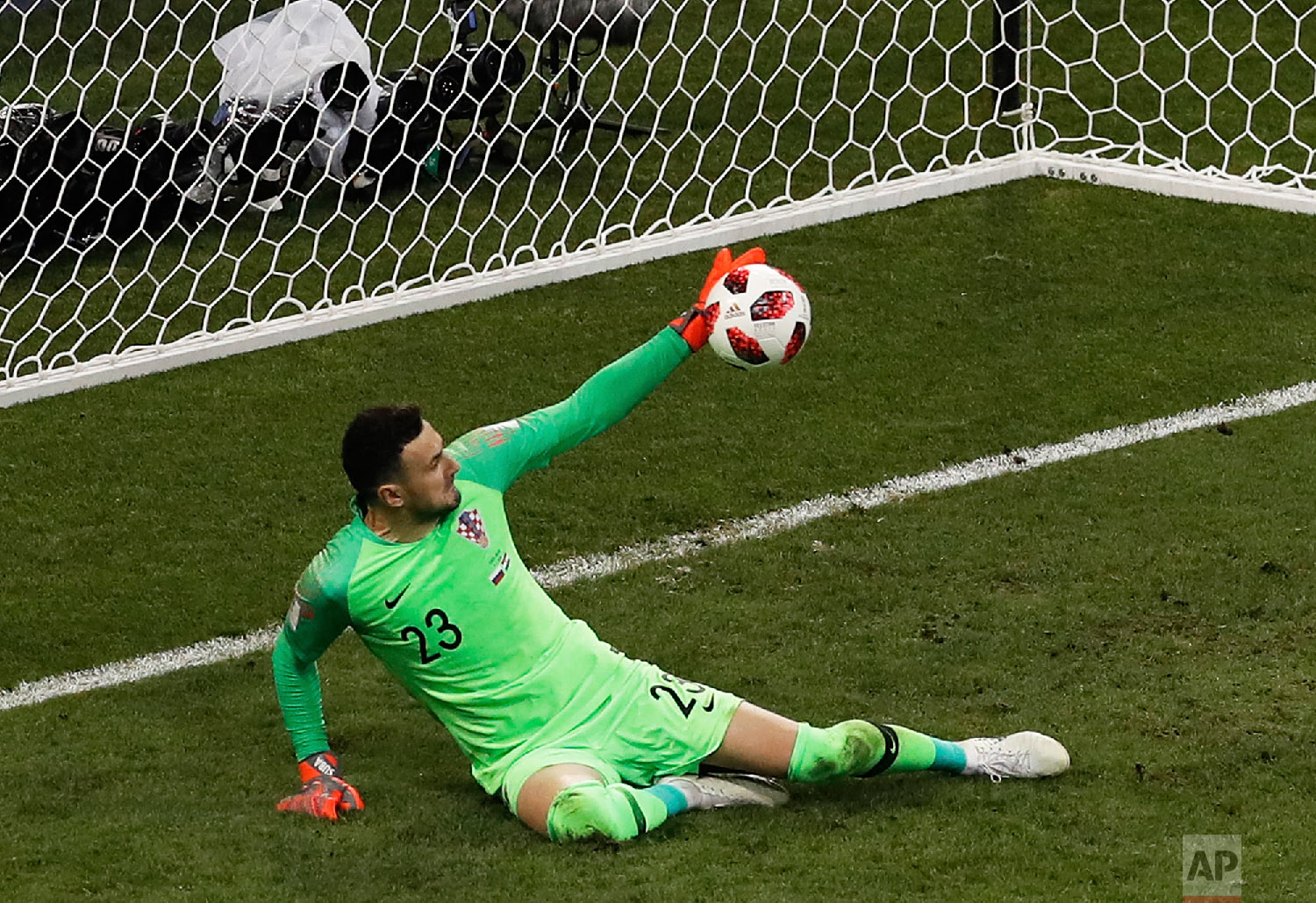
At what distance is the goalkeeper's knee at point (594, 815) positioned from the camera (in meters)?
4.41

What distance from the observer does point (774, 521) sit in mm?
6605

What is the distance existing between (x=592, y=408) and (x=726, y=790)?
967 mm

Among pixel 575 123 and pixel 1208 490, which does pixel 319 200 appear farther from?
pixel 1208 490

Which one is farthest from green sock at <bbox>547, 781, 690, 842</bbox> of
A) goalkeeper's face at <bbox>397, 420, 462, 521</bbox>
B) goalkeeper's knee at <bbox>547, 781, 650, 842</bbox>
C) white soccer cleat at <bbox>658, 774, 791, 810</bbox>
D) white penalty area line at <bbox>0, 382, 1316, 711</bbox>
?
white penalty area line at <bbox>0, 382, 1316, 711</bbox>

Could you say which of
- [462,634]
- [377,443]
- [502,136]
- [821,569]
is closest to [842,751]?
[462,634]

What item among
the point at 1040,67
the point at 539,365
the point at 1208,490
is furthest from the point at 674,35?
the point at 1208,490

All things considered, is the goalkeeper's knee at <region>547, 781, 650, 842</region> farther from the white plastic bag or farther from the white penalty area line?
the white plastic bag

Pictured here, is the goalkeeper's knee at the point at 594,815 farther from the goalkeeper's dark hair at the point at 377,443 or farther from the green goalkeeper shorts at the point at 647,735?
the goalkeeper's dark hair at the point at 377,443

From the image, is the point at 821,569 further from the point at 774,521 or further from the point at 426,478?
the point at 426,478

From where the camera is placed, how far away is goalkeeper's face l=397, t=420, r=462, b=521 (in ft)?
14.9

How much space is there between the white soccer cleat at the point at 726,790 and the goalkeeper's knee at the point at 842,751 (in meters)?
0.08

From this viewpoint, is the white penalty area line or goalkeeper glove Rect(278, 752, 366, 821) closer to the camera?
goalkeeper glove Rect(278, 752, 366, 821)

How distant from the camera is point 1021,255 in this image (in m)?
8.44

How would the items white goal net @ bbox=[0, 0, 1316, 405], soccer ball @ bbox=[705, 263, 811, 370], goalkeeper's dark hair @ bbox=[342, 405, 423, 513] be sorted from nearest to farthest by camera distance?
1. goalkeeper's dark hair @ bbox=[342, 405, 423, 513]
2. soccer ball @ bbox=[705, 263, 811, 370]
3. white goal net @ bbox=[0, 0, 1316, 405]
